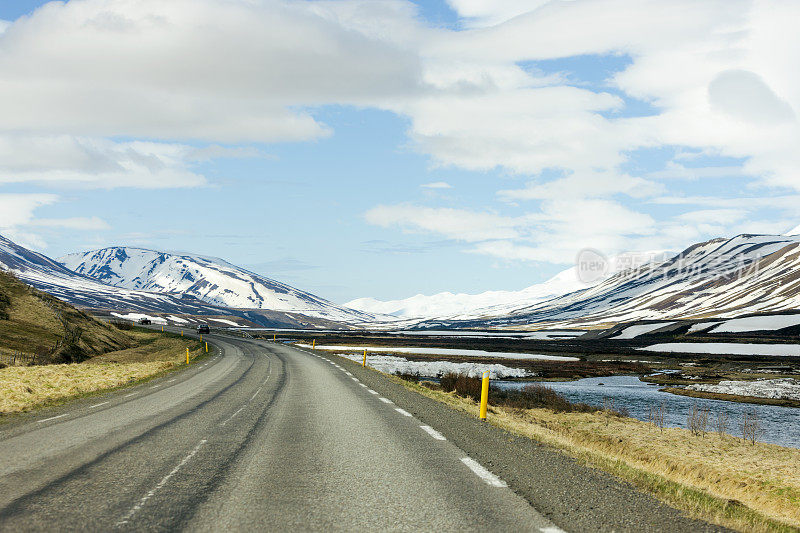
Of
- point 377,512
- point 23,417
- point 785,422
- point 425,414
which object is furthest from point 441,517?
point 785,422

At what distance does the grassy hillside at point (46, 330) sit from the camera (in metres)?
42.3

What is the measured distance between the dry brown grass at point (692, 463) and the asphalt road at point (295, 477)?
75 cm

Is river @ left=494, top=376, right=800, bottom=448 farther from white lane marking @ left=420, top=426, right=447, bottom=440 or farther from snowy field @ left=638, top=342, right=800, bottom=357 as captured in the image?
snowy field @ left=638, top=342, right=800, bottom=357

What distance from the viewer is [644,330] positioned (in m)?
149

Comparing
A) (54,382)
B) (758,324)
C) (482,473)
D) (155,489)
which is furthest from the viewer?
(758,324)

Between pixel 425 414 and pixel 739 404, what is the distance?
26994 millimetres

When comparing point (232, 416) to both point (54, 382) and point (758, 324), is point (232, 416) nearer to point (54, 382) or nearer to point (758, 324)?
point (54, 382)

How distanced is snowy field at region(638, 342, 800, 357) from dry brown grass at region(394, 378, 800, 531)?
245ft

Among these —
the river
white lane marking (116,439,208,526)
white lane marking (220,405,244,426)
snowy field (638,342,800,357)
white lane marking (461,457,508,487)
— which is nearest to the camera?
white lane marking (116,439,208,526)

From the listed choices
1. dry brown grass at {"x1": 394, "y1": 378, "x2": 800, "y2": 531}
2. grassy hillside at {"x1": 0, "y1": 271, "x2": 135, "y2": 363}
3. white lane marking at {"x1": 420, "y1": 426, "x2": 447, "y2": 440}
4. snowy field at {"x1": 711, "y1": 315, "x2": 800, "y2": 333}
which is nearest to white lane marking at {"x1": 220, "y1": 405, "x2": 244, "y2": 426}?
white lane marking at {"x1": 420, "y1": 426, "x2": 447, "y2": 440}

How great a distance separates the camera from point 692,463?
52.6 ft

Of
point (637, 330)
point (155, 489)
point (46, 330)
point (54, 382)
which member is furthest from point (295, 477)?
point (637, 330)

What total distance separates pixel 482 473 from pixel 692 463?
10844 millimetres

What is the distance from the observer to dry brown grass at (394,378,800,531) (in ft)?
24.1
